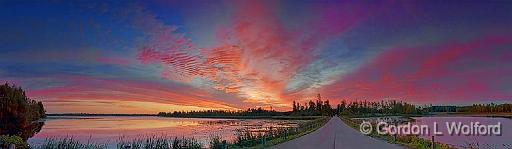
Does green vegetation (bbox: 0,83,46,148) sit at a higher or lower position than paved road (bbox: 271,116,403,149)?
higher

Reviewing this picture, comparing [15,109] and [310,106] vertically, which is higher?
[310,106]

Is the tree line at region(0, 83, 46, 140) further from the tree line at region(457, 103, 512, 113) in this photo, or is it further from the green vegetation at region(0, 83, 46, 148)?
the tree line at region(457, 103, 512, 113)

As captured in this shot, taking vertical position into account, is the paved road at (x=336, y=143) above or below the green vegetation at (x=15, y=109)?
below

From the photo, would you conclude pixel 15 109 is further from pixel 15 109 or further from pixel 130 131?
pixel 130 131

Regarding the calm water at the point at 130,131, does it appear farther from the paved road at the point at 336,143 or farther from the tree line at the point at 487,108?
the tree line at the point at 487,108

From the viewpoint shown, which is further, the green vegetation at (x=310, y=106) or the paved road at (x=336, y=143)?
the green vegetation at (x=310, y=106)

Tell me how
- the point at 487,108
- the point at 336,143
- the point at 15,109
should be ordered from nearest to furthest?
the point at 336,143, the point at 15,109, the point at 487,108

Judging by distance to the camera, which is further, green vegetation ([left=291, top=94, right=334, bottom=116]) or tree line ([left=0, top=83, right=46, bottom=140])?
green vegetation ([left=291, top=94, right=334, bottom=116])

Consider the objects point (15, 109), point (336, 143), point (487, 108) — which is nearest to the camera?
point (336, 143)

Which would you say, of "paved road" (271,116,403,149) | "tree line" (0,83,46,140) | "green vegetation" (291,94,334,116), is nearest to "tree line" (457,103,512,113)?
"green vegetation" (291,94,334,116)

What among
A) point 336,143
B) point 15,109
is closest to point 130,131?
point 15,109

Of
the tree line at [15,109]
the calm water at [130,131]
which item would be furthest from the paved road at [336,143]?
the tree line at [15,109]

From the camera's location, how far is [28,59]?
38.0ft

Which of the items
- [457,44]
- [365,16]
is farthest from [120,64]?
[457,44]
